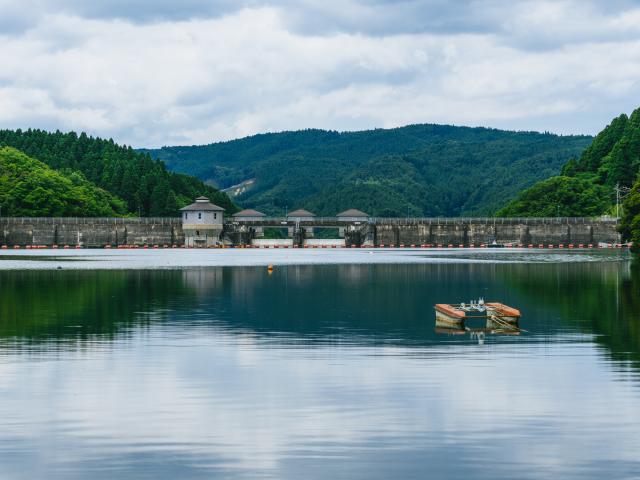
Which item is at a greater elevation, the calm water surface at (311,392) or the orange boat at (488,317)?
the orange boat at (488,317)

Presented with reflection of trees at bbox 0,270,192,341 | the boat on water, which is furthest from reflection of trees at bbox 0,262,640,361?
the boat on water

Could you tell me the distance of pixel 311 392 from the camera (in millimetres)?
30797

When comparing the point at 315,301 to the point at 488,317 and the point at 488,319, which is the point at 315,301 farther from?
the point at 488,317

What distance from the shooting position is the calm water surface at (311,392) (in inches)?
886

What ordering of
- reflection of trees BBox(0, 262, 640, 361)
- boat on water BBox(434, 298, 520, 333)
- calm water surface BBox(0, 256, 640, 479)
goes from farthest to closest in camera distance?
boat on water BBox(434, 298, 520, 333) < reflection of trees BBox(0, 262, 640, 361) < calm water surface BBox(0, 256, 640, 479)

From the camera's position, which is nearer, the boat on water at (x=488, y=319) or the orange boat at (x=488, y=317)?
the boat on water at (x=488, y=319)

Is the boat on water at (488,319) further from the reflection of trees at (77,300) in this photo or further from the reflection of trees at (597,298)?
the reflection of trees at (77,300)

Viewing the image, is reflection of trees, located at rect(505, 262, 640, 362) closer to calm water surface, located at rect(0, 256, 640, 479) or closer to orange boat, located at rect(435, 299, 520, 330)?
calm water surface, located at rect(0, 256, 640, 479)

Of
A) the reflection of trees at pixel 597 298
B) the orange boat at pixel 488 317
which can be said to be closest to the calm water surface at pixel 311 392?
the reflection of trees at pixel 597 298

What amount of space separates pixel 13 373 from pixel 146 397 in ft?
22.8

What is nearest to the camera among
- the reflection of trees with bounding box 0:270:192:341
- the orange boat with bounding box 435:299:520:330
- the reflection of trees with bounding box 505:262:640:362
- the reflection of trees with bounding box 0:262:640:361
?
the reflection of trees with bounding box 505:262:640:362

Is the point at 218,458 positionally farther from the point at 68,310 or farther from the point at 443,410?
the point at 68,310

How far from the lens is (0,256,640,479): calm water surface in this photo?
22.5 m

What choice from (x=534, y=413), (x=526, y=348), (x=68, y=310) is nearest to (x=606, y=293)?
(x=526, y=348)
